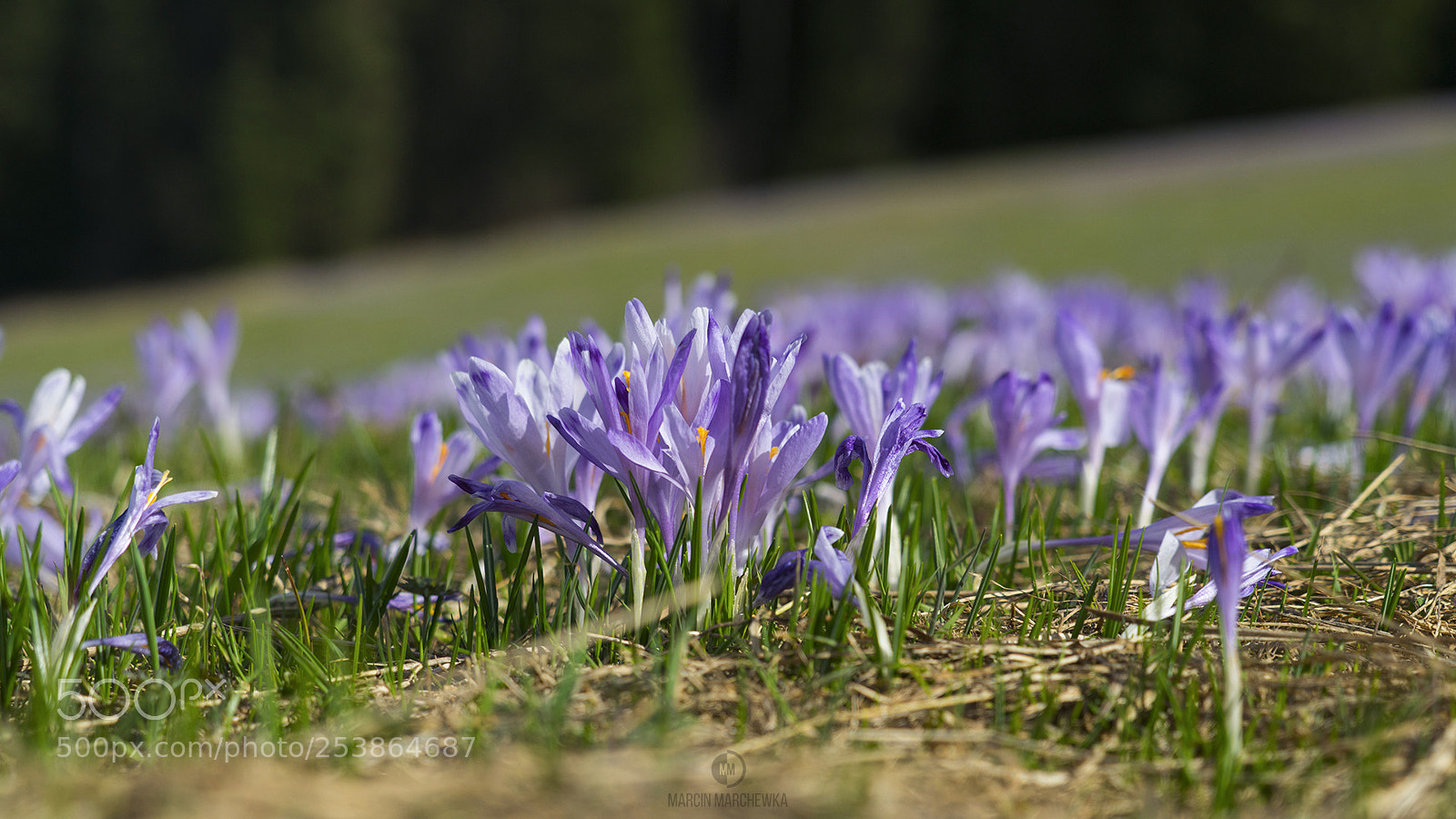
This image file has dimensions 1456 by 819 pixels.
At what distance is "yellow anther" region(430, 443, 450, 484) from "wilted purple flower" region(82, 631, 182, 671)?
0.39 meters

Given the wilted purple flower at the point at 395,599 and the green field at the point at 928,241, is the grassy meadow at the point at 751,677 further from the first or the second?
the green field at the point at 928,241

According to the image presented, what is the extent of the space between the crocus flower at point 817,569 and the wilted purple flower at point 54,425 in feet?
2.81

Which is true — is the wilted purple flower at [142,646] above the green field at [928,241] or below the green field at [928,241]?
below

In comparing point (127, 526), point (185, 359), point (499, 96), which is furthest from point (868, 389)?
point (499, 96)

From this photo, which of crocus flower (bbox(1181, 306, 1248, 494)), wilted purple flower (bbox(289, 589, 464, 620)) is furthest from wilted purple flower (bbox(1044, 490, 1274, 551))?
→ wilted purple flower (bbox(289, 589, 464, 620))

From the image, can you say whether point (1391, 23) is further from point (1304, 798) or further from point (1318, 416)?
point (1304, 798)

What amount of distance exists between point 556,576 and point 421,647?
45 cm

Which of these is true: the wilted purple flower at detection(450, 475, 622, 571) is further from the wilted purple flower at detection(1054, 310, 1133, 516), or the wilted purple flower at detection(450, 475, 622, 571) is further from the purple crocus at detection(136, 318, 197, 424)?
the purple crocus at detection(136, 318, 197, 424)

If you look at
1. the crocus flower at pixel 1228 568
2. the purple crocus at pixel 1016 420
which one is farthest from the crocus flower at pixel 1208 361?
the crocus flower at pixel 1228 568

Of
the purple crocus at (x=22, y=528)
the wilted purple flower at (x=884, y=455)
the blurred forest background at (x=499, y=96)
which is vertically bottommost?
the purple crocus at (x=22, y=528)

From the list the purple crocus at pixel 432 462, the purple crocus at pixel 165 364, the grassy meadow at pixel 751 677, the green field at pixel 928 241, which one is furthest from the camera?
the green field at pixel 928 241

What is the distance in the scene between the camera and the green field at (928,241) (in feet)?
33.3

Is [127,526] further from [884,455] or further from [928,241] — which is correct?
[928,241]

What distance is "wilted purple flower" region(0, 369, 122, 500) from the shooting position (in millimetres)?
1379
